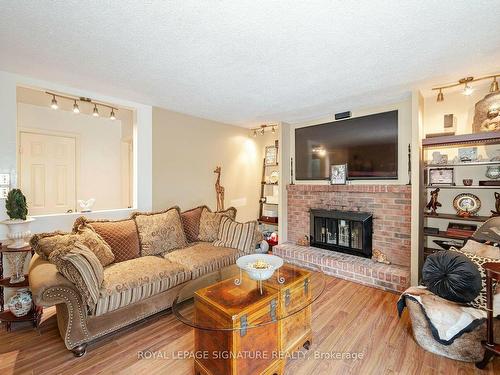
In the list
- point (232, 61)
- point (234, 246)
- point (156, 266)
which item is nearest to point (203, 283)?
point (156, 266)

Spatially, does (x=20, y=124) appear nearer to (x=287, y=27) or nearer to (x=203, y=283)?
(x=203, y=283)

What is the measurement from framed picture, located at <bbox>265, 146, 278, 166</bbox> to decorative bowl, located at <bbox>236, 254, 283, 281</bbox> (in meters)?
2.99

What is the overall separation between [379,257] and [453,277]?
1.37m

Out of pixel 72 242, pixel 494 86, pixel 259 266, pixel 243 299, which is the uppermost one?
pixel 494 86

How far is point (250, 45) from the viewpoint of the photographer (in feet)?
5.87

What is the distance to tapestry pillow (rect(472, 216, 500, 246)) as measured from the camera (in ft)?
6.79

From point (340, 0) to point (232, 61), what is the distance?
0.96 m

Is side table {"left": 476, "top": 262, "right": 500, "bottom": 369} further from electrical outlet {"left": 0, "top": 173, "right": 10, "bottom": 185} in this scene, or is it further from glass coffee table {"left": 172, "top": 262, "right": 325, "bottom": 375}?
electrical outlet {"left": 0, "top": 173, "right": 10, "bottom": 185}

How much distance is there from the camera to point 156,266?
7.52ft

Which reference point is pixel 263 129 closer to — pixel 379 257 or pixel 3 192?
pixel 379 257

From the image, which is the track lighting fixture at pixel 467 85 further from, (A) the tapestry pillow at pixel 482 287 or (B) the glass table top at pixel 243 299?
(B) the glass table top at pixel 243 299

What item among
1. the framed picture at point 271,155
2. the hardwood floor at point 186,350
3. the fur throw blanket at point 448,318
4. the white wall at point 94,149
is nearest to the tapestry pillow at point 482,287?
the fur throw blanket at point 448,318

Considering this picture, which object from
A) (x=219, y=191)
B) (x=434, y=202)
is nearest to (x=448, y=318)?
(x=434, y=202)

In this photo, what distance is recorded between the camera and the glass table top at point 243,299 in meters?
1.37
